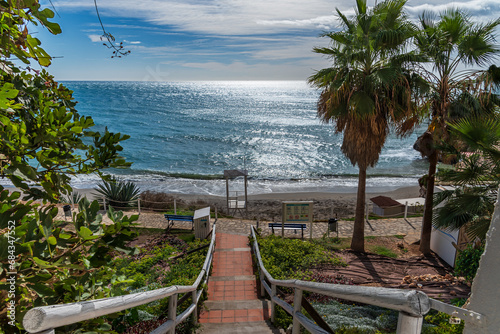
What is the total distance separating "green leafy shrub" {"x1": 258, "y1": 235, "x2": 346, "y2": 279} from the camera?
7602 millimetres

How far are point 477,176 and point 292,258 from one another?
454cm

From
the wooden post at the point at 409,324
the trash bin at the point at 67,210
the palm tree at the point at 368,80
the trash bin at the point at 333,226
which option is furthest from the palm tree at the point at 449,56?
the trash bin at the point at 67,210

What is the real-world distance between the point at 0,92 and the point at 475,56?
10581 millimetres

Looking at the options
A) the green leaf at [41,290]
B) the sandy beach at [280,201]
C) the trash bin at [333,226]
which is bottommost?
the sandy beach at [280,201]

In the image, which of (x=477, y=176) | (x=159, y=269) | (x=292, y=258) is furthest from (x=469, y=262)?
(x=159, y=269)

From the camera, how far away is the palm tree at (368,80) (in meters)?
9.41

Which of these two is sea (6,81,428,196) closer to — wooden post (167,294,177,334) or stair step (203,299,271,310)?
stair step (203,299,271,310)

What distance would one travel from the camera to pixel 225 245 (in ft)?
35.9

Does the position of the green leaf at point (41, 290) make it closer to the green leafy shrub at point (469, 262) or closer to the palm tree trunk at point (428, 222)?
the green leafy shrub at point (469, 262)

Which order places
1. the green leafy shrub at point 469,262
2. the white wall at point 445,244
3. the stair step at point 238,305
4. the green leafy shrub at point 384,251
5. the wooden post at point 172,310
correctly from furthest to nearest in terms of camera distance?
the green leafy shrub at point 384,251, the white wall at point 445,244, the green leafy shrub at point 469,262, the stair step at point 238,305, the wooden post at point 172,310

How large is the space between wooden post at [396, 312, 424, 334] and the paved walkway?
11.8 ft

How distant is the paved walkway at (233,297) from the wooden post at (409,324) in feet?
11.8

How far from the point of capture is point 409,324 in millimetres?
1139

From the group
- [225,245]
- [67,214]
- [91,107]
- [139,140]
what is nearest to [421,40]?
[225,245]
